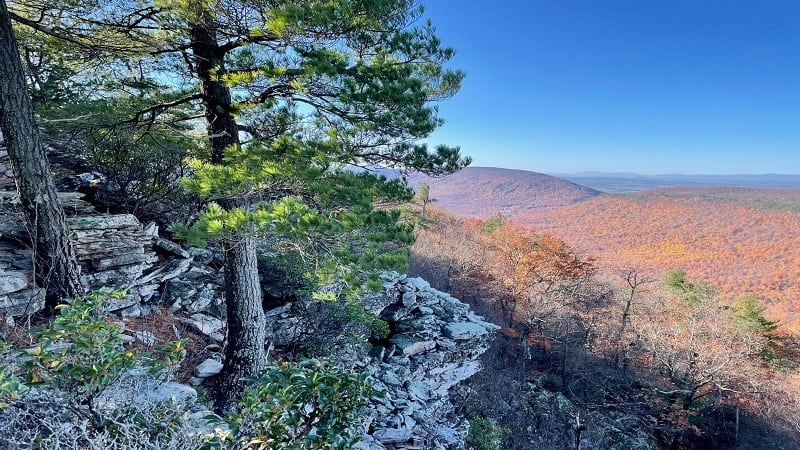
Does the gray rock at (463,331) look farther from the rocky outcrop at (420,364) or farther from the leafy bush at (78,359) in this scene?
the leafy bush at (78,359)

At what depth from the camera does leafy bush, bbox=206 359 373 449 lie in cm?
152

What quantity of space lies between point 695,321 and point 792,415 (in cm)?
460

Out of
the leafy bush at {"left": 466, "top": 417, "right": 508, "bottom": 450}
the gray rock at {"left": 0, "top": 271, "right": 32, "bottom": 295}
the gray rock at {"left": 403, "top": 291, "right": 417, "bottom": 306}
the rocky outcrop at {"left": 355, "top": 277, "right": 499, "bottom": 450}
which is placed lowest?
the leafy bush at {"left": 466, "top": 417, "right": 508, "bottom": 450}

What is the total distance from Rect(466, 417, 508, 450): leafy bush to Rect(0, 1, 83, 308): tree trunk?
661 centimetres

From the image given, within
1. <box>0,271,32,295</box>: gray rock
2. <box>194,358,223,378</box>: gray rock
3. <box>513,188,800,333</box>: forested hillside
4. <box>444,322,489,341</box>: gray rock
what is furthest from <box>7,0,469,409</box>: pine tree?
<box>513,188,800,333</box>: forested hillside

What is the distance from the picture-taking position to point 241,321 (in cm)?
414

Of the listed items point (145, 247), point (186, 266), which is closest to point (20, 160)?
point (145, 247)

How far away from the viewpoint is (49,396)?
1.71 metres

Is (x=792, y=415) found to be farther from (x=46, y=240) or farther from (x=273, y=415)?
(x=46, y=240)

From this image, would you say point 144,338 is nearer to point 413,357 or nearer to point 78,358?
point 78,358

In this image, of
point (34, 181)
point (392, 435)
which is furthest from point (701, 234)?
point (34, 181)

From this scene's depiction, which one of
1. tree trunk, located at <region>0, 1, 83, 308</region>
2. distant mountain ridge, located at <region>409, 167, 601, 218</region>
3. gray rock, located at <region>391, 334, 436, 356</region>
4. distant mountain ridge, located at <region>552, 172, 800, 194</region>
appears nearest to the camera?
tree trunk, located at <region>0, 1, 83, 308</region>

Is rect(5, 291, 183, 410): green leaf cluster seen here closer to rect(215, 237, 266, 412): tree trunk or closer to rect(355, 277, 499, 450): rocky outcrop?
rect(215, 237, 266, 412): tree trunk

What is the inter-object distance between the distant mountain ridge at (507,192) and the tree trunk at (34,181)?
177 ft
